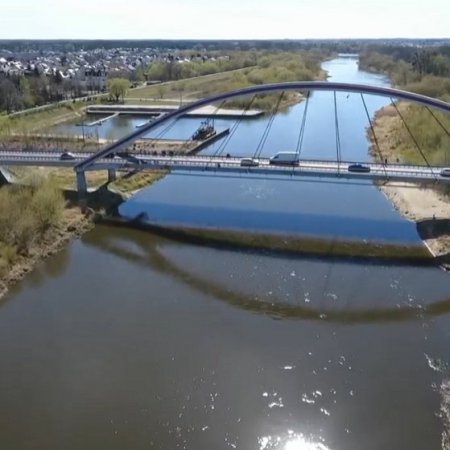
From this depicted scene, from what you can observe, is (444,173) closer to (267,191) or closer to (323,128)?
(267,191)

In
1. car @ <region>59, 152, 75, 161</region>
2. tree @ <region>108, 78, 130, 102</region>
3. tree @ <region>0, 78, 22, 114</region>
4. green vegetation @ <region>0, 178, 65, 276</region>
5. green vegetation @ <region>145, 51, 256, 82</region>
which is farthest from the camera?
green vegetation @ <region>145, 51, 256, 82</region>

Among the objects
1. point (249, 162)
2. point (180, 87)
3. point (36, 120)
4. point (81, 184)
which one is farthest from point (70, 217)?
point (180, 87)

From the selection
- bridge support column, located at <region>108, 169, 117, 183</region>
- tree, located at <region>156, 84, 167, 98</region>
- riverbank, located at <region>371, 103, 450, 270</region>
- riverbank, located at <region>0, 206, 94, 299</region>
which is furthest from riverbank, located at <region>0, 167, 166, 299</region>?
tree, located at <region>156, 84, 167, 98</region>

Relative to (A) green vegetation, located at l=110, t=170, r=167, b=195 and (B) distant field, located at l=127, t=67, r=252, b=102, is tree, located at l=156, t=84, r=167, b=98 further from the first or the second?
(A) green vegetation, located at l=110, t=170, r=167, b=195

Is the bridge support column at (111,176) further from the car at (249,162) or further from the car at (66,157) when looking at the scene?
the car at (249,162)

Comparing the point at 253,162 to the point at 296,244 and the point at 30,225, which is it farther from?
the point at 30,225

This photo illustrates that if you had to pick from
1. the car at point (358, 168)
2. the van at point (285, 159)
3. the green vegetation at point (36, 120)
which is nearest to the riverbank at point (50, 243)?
the van at point (285, 159)
